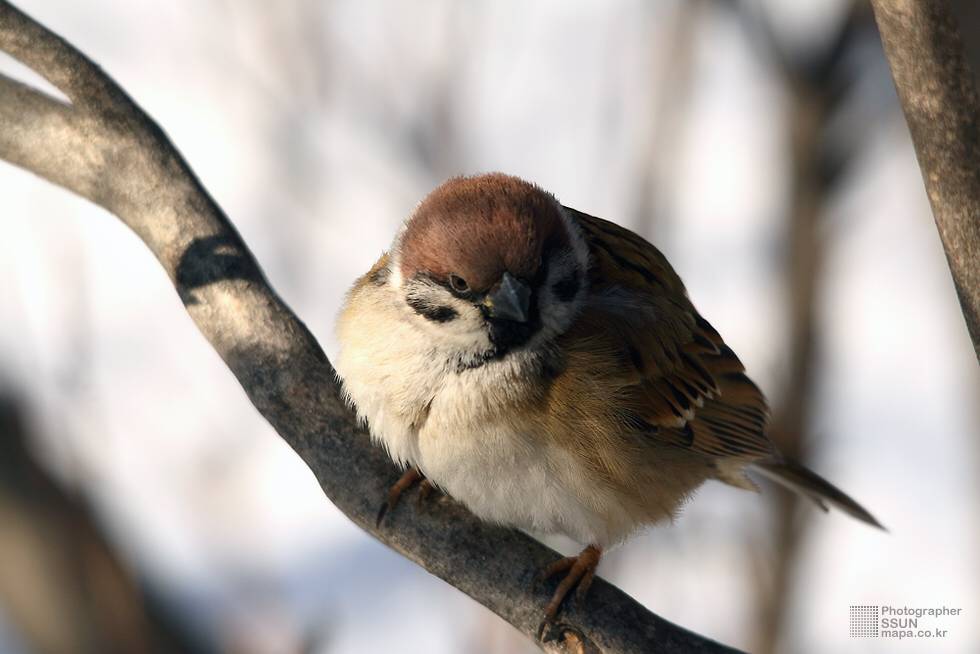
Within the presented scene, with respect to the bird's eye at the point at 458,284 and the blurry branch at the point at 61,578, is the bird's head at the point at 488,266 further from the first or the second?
the blurry branch at the point at 61,578

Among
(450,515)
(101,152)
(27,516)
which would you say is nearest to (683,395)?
(450,515)

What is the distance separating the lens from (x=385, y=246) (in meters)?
5.49

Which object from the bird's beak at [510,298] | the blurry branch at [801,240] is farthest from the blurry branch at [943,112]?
the blurry branch at [801,240]

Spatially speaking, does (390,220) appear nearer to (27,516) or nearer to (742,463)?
(27,516)

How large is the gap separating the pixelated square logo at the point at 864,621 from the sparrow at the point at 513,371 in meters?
1.85

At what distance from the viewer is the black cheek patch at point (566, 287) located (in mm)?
2691

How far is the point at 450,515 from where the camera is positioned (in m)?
2.69

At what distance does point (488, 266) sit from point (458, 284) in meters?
0.10

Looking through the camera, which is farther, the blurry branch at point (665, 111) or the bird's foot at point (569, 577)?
the blurry branch at point (665, 111)

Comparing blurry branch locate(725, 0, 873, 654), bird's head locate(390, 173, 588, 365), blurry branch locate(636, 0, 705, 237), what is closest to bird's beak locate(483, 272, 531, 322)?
bird's head locate(390, 173, 588, 365)

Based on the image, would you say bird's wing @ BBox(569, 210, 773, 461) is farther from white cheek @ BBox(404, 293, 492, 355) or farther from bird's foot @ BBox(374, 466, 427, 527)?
bird's foot @ BBox(374, 466, 427, 527)

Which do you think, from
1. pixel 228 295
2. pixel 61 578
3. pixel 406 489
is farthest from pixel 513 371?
pixel 61 578

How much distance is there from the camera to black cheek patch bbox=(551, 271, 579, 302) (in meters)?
2.69

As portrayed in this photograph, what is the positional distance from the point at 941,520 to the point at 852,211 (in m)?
1.49
